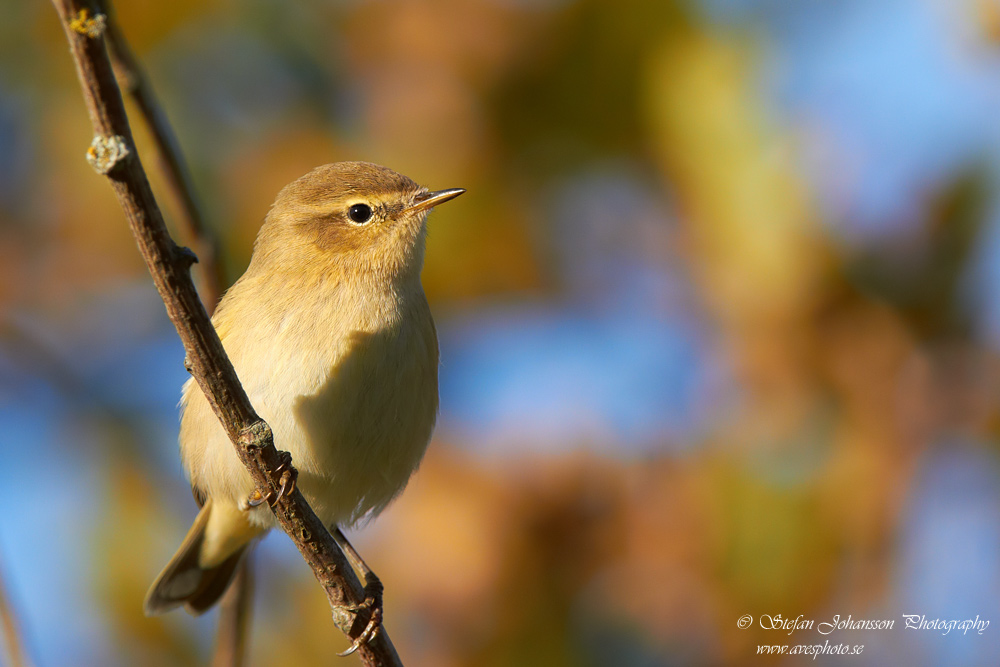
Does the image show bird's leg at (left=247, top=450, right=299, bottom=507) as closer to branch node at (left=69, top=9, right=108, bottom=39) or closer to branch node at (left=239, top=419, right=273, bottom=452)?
branch node at (left=239, top=419, right=273, bottom=452)

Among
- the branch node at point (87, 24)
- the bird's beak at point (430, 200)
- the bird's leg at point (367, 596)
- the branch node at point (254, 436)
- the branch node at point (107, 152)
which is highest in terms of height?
the branch node at point (87, 24)

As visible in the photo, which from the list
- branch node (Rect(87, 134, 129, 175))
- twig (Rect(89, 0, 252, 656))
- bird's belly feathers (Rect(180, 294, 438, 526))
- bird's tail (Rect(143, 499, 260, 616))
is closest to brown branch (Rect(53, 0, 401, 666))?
branch node (Rect(87, 134, 129, 175))

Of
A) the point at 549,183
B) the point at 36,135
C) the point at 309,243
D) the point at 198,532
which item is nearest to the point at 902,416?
the point at 549,183

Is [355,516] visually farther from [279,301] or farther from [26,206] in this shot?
[26,206]

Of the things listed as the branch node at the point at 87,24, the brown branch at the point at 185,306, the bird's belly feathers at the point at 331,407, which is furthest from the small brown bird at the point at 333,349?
the branch node at the point at 87,24

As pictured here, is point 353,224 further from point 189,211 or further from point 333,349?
point 189,211

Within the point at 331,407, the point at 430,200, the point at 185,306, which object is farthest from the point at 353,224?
the point at 185,306

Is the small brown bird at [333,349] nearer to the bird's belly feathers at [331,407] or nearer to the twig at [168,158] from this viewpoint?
the bird's belly feathers at [331,407]
